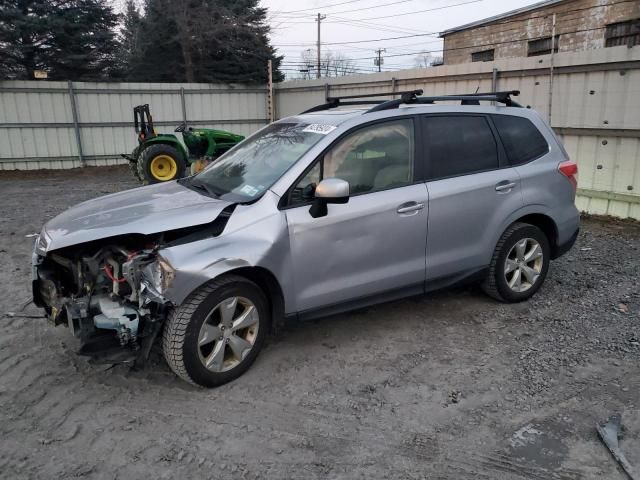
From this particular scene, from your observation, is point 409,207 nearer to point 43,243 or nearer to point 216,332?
point 216,332

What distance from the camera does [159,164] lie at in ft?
39.0

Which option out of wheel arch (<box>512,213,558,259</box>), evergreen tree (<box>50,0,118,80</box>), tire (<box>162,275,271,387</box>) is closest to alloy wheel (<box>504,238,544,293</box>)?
wheel arch (<box>512,213,558,259</box>)

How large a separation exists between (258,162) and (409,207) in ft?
4.01

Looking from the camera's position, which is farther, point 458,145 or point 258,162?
point 458,145

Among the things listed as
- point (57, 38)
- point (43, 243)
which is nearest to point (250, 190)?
point (43, 243)

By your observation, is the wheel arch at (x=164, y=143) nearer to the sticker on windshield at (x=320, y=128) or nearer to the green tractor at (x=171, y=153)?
the green tractor at (x=171, y=153)

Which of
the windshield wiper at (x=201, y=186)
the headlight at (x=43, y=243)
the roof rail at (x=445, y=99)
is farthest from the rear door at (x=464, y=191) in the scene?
the headlight at (x=43, y=243)

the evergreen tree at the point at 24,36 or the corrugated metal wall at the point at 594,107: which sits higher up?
the evergreen tree at the point at 24,36

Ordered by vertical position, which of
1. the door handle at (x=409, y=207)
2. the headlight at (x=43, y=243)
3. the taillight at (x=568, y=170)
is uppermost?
the taillight at (x=568, y=170)

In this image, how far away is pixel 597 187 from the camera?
7.92 metres

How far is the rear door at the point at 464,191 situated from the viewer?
4.07 meters

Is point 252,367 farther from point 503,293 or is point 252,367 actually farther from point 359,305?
point 503,293

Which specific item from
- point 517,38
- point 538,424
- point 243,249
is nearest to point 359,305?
point 243,249

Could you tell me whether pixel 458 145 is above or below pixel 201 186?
above
